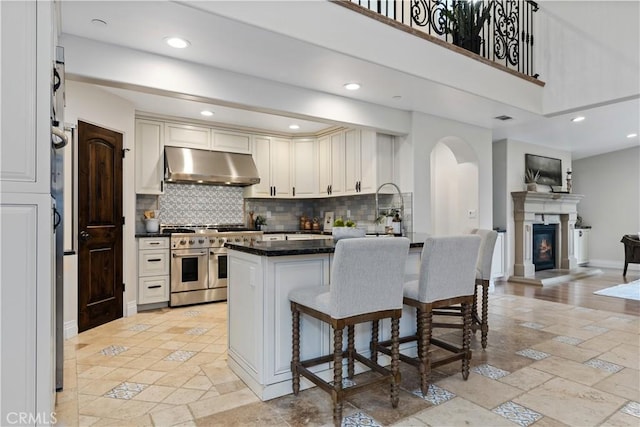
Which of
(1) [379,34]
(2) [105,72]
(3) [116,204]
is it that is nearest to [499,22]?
(1) [379,34]

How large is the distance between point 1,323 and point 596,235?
10.6 m

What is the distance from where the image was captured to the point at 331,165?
239 inches

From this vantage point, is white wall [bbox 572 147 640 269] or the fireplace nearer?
the fireplace

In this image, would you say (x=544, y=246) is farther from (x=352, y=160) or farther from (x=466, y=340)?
(x=466, y=340)

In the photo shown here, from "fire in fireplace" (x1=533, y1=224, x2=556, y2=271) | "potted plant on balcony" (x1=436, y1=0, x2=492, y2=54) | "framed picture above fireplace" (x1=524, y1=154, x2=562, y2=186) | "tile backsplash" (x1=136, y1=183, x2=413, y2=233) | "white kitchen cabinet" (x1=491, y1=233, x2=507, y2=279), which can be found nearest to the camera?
"potted plant on balcony" (x1=436, y1=0, x2=492, y2=54)

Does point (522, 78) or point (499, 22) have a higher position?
point (499, 22)

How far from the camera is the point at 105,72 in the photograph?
2994mm

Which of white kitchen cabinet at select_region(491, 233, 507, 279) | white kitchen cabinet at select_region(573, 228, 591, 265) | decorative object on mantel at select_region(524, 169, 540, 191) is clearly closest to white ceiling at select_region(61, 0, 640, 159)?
decorative object on mantel at select_region(524, 169, 540, 191)

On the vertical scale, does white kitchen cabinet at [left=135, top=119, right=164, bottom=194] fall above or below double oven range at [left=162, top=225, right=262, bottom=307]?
above

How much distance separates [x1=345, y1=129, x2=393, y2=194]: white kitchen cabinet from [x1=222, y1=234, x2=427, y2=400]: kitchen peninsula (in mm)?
2731

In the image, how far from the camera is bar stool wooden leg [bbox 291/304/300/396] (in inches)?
95.3

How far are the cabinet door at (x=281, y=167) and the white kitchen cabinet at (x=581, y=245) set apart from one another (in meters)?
6.42

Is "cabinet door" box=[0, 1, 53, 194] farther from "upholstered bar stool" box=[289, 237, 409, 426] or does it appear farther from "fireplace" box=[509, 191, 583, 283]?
"fireplace" box=[509, 191, 583, 283]

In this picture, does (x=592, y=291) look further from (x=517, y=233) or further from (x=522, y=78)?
(x=522, y=78)
